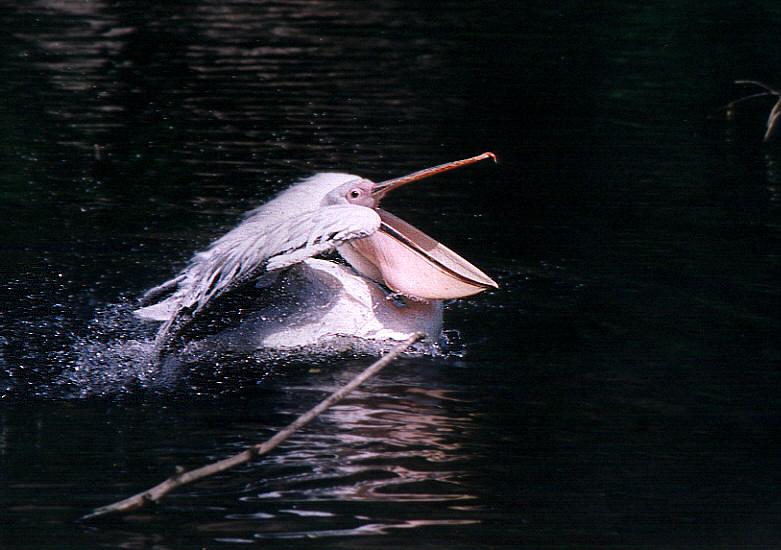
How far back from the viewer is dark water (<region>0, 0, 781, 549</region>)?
3.76m

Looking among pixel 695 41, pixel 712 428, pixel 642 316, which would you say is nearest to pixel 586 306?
pixel 642 316

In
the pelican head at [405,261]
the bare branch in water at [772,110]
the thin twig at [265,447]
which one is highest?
the bare branch in water at [772,110]

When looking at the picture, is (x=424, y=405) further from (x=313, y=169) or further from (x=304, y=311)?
(x=313, y=169)

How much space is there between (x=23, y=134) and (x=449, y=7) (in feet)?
18.8

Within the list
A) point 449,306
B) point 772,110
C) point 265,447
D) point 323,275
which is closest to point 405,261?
point 323,275

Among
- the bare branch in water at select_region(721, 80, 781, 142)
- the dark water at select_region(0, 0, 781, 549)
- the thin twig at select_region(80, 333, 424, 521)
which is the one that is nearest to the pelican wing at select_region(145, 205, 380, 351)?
the dark water at select_region(0, 0, 781, 549)

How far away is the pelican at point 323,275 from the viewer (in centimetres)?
471

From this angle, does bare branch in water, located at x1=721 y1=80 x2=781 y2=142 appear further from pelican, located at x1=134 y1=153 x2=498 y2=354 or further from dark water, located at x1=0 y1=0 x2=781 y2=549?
pelican, located at x1=134 y1=153 x2=498 y2=354

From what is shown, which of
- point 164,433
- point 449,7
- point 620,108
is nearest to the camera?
point 164,433

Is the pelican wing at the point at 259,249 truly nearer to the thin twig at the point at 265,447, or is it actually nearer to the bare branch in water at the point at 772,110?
the thin twig at the point at 265,447

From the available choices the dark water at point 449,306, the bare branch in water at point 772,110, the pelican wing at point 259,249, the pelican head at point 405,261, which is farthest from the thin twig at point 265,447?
the bare branch in water at point 772,110

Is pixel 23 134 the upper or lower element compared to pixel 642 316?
upper

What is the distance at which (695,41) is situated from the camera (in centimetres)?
1102

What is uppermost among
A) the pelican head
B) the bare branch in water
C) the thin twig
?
the bare branch in water
